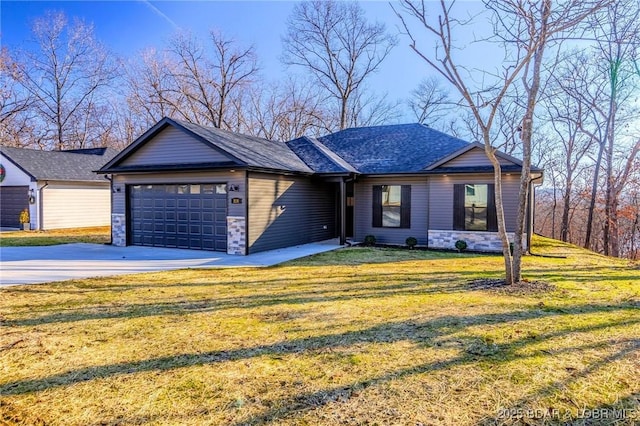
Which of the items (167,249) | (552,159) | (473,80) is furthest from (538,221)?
(167,249)

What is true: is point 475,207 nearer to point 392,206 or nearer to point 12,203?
point 392,206

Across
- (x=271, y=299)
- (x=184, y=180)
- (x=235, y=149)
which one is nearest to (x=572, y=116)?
(x=235, y=149)

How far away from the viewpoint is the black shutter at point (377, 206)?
14250 millimetres

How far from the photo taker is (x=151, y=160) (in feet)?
43.1

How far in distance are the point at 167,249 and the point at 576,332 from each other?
11.1 m

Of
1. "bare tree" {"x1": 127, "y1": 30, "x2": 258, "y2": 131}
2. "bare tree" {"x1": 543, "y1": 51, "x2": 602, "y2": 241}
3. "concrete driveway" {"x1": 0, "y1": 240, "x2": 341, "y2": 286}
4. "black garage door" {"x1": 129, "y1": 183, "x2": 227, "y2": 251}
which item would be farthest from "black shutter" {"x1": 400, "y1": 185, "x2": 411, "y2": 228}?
"bare tree" {"x1": 127, "y1": 30, "x2": 258, "y2": 131}

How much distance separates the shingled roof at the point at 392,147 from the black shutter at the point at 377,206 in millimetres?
687

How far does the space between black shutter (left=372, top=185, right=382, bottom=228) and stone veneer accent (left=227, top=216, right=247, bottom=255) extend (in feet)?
16.5

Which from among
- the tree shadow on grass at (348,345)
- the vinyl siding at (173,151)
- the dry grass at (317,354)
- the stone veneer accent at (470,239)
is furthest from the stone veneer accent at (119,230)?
the tree shadow on grass at (348,345)

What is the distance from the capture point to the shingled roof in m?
14.2

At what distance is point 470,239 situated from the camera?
1271cm

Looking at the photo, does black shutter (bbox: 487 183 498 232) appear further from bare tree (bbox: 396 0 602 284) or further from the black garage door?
the black garage door

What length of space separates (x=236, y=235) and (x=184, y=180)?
8.75 feet

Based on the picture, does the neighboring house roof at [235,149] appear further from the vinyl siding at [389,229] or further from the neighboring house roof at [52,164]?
the neighboring house roof at [52,164]
